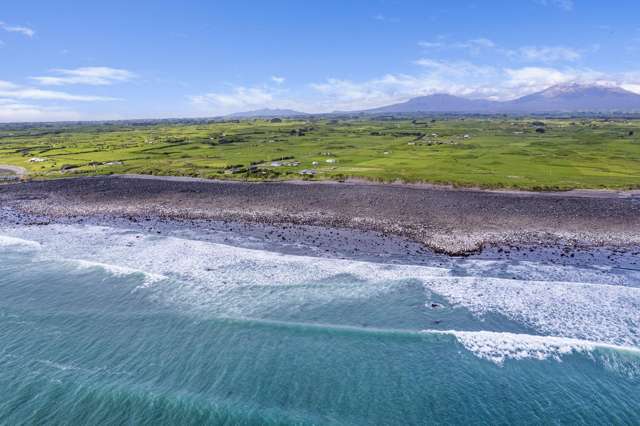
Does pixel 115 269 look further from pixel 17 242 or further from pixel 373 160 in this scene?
pixel 373 160

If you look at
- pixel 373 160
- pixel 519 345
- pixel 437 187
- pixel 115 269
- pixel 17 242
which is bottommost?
pixel 519 345

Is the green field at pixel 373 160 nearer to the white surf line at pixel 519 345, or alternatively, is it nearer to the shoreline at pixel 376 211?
the shoreline at pixel 376 211

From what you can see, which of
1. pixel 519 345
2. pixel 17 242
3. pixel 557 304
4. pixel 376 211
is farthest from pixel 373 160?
pixel 519 345

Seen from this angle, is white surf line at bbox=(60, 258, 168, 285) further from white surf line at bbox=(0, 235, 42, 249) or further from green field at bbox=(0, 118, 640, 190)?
green field at bbox=(0, 118, 640, 190)

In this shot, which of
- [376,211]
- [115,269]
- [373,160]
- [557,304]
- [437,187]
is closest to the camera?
[557,304]

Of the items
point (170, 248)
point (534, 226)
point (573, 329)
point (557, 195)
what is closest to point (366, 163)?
point (557, 195)

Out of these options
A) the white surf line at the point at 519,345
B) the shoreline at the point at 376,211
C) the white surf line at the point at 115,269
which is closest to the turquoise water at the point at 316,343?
the white surf line at the point at 519,345

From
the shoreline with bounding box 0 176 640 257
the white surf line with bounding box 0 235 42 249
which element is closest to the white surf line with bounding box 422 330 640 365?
the shoreline with bounding box 0 176 640 257
